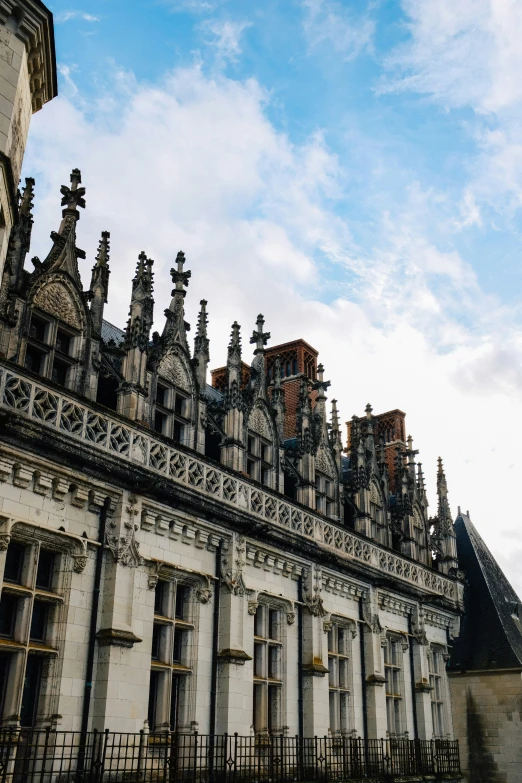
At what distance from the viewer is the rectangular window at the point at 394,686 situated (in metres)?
22.2

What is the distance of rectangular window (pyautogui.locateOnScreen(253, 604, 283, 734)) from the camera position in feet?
56.0

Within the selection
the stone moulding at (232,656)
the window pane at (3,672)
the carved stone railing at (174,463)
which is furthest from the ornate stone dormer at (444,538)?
the window pane at (3,672)

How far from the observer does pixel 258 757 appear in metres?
15.7

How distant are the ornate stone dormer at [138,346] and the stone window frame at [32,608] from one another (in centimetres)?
294

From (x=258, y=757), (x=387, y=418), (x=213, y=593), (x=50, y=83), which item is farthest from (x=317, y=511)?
(x=387, y=418)

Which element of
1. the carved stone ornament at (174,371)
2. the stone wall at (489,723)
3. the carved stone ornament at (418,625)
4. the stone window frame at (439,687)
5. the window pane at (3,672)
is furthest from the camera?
the stone window frame at (439,687)

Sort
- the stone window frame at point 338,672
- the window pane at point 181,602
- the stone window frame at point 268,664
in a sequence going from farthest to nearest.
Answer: the stone window frame at point 338,672 < the stone window frame at point 268,664 < the window pane at point 181,602

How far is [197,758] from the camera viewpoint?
14789mm

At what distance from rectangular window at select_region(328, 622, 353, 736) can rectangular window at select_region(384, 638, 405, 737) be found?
239 centimetres

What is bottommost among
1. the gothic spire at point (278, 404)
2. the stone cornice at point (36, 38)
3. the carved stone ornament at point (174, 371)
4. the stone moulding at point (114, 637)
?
the stone moulding at point (114, 637)

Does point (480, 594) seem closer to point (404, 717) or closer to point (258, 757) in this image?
point (404, 717)

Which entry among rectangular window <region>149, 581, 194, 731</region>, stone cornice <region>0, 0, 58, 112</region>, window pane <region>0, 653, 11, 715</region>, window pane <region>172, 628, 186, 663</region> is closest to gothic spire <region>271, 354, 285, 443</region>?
rectangular window <region>149, 581, 194, 731</region>

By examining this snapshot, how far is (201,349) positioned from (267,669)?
23.2 ft

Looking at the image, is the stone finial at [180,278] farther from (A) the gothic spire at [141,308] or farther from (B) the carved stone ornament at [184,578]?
(B) the carved stone ornament at [184,578]
